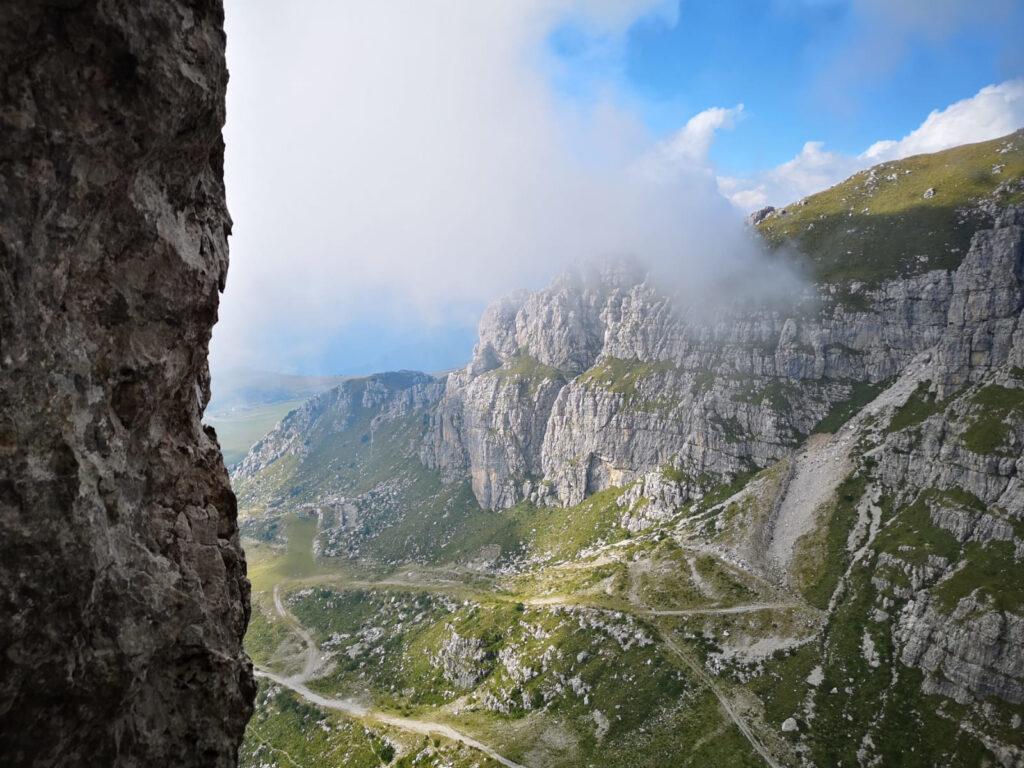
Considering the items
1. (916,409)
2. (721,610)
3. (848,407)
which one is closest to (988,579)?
(721,610)

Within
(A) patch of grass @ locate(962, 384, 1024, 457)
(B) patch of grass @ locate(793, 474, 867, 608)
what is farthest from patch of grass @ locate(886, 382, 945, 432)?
(B) patch of grass @ locate(793, 474, 867, 608)

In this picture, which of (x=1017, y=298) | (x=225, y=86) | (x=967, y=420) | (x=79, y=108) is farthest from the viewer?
(x=1017, y=298)

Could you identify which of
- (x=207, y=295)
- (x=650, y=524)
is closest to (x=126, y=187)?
(x=207, y=295)

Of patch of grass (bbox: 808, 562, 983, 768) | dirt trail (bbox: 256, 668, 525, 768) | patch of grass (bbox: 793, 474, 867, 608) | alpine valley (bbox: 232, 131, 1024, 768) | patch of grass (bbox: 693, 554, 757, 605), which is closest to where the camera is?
patch of grass (bbox: 808, 562, 983, 768)

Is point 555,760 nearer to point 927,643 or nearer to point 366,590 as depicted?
point 927,643

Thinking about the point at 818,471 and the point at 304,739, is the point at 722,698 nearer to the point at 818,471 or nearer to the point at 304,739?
the point at 818,471

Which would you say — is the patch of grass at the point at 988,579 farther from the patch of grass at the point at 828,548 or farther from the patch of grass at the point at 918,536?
the patch of grass at the point at 828,548

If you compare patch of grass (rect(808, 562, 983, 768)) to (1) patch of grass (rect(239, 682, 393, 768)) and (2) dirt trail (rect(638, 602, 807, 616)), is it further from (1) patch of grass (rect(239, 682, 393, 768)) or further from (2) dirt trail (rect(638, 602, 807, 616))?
(1) patch of grass (rect(239, 682, 393, 768))
